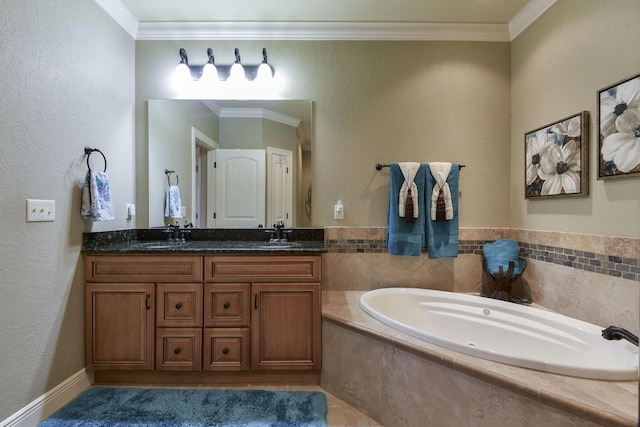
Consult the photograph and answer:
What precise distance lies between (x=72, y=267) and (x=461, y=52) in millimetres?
3091

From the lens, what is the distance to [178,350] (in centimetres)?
173

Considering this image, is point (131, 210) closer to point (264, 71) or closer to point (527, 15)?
point (264, 71)

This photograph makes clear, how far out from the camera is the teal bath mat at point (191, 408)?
1454 mm

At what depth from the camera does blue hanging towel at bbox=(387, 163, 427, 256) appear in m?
2.06

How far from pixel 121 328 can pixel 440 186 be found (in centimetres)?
236

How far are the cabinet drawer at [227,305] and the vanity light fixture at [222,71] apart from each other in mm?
1578

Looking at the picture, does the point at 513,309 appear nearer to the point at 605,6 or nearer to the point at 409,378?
the point at 409,378

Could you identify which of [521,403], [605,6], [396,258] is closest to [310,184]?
[396,258]

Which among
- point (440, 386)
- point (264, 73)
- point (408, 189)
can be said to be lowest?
point (440, 386)

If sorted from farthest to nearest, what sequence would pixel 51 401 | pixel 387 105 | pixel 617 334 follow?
1. pixel 387 105
2. pixel 51 401
3. pixel 617 334

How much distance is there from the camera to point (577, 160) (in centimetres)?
163

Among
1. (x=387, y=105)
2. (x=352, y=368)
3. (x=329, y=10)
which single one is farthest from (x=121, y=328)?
(x=329, y=10)

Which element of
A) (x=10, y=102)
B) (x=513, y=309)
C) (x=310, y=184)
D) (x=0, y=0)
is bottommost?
(x=513, y=309)

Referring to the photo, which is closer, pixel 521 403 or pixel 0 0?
pixel 521 403
